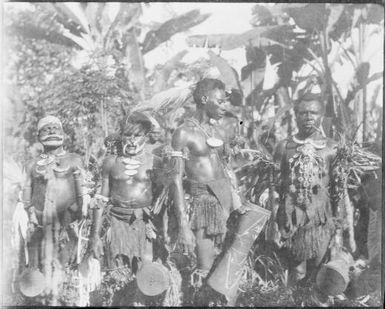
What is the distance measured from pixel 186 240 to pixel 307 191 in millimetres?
1072

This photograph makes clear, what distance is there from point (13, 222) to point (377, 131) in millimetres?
3110

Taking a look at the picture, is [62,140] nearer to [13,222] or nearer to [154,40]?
[13,222]

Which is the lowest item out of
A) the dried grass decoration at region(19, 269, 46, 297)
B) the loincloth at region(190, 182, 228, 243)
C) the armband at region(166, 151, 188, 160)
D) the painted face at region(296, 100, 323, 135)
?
the dried grass decoration at region(19, 269, 46, 297)

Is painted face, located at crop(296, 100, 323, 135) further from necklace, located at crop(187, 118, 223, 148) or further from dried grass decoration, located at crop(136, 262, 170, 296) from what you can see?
dried grass decoration, located at crop(136, 262, 170, 296)

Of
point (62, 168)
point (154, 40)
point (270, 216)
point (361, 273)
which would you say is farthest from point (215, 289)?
point (154, 40)

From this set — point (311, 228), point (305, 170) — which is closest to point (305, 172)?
point (305, 170)

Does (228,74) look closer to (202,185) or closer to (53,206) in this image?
(202,185)

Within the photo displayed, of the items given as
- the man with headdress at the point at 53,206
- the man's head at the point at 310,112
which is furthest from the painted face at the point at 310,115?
the man with headdress at the point at 53,206

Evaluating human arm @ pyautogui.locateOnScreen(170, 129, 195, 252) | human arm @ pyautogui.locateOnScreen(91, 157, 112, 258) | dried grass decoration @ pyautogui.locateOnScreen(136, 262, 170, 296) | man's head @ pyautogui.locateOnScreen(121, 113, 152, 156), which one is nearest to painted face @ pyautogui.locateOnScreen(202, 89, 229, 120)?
human arm @ pyautogui.locateOnScreen(170, 129, 195, 252)

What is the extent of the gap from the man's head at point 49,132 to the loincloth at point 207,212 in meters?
1.18

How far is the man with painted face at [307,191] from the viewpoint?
4.73 m

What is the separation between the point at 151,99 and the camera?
4824mm

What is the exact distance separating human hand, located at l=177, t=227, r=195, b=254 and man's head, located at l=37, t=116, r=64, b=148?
1259mm

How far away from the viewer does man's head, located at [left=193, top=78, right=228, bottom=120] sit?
477cm
